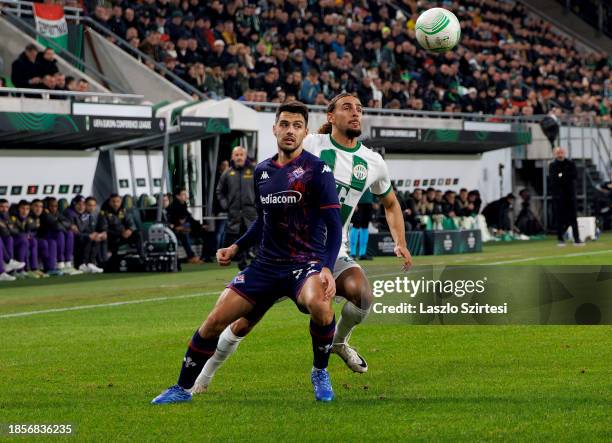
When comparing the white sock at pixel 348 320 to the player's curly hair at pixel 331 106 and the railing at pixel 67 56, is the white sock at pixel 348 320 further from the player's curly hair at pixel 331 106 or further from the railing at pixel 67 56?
the railing at pixel 67 56

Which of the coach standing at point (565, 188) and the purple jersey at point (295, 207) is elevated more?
the coach standing at point (565, 188)

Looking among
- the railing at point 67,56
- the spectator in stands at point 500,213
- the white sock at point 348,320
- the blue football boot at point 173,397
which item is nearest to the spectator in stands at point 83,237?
the railing at point 67,56

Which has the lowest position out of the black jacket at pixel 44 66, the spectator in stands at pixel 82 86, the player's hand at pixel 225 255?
the player's hand at pixel 225 255

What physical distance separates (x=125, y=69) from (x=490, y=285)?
49.8ft

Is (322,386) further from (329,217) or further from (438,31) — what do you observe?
(438,31)

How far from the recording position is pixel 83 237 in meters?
23.2

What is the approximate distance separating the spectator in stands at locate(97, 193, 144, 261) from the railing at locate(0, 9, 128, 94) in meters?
5.05

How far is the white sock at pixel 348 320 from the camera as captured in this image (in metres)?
9.66

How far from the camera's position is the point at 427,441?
6840mm

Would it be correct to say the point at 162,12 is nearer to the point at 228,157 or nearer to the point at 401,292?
the point at 228,157

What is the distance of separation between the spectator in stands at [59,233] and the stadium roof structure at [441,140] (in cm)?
1007

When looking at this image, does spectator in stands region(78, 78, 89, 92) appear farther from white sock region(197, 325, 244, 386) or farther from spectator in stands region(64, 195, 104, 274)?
white sock region(197, 325, 244, 386)

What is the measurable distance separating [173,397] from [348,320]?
202 centimetres

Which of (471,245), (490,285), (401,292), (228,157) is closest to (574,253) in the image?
(471,245)
